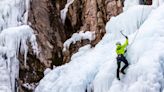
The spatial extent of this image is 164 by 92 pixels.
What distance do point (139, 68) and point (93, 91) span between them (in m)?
2.19

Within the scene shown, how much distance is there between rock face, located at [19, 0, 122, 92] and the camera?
64.5ft

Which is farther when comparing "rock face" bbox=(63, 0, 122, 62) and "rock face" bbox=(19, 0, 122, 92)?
"rock face" bbox=(63, 0, 122, 62)

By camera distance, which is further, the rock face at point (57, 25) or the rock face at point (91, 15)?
the rock face at point (91, 15)

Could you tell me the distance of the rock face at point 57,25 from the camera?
64.5 ft

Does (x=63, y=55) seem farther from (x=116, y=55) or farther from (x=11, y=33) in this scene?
(x=116, y=55)

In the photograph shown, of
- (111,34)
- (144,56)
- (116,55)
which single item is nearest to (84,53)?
(111,34)

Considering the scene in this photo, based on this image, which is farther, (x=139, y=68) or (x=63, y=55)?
(x=63, y=55)

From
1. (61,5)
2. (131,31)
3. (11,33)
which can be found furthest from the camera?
(61,5)

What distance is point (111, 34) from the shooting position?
18.7m

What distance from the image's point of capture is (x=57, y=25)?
21156 mm

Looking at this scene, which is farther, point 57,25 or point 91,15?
point 57,25

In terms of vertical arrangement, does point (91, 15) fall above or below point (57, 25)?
above

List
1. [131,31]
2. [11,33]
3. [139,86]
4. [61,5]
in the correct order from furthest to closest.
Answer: [61,5] < [11,33] < [131,31] < [139,86]

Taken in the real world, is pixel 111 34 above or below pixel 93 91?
above
